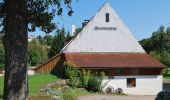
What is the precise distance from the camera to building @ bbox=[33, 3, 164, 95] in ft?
148

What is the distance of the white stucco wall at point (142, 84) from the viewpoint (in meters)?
45.1

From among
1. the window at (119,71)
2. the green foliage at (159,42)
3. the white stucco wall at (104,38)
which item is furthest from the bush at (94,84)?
the green foliage at (159,42)

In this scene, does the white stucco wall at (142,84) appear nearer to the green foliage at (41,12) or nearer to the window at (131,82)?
the window at (131,82)

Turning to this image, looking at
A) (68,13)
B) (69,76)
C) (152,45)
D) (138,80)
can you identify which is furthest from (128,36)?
(152,45)

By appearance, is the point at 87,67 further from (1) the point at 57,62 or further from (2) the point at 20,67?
(2) the point at 20,67

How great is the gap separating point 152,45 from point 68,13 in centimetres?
10914

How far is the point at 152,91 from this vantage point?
4606cm

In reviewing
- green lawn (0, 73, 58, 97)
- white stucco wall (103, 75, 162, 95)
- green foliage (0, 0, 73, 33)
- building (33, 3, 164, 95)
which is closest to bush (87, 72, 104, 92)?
green lawn (0, 73, 58, 97)

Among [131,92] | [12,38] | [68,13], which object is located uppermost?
[68,13]

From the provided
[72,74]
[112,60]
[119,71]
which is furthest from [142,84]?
[72,74]

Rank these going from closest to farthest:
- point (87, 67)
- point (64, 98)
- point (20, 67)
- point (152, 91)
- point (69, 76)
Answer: point (20, 67) < point (64, 98) < point (69, 76) < point (87, 67) < point (152, 91)

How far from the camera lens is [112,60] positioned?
46.2 meters

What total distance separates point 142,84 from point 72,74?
10104 millimetres

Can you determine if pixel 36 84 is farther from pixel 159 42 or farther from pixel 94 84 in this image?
pixel 159 42
